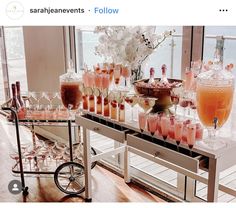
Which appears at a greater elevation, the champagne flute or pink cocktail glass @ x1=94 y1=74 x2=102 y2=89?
pink cocktail glass @ x1=94 y1=74 x2=102 y2=89

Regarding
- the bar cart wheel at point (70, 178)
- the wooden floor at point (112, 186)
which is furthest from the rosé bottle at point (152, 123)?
the bar cart wheel at point (70, 178)

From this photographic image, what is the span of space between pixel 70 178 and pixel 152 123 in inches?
41.8

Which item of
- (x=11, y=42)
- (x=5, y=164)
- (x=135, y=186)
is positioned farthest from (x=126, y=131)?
(x=11, y=42)

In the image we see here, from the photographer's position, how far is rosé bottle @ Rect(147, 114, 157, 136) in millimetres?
1375

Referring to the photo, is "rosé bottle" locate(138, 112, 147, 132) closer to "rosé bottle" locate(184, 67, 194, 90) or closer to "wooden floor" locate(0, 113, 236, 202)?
"rosé bottle" locate(184, 67, 194, 90)

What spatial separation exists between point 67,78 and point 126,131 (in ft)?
1.84

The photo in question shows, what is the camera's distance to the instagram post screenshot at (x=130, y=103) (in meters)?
0.99

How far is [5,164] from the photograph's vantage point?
8.86 ft

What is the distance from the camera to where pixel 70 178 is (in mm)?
2219
